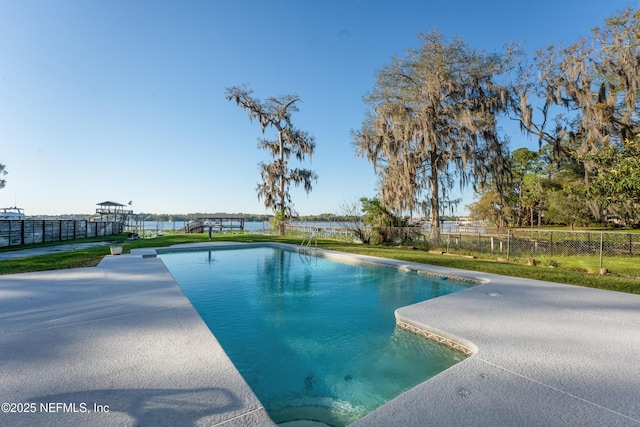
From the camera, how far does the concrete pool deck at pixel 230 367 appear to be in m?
1.71

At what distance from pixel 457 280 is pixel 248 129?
55.1 feet

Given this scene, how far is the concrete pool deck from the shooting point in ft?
5.60

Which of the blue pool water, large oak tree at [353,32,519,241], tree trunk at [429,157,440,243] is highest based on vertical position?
large oak tree at [353,32,519,241]

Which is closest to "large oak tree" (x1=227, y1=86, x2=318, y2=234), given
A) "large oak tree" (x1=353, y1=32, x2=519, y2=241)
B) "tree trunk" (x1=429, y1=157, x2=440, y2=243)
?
"large oak tree" (x1=353, y1=32, x2=519, y2=241)

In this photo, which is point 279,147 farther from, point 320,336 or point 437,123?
A: point 320,336

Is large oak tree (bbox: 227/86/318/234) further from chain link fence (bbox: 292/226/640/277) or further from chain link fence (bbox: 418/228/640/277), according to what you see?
chain link fence (bbox: 418/228/640/277)

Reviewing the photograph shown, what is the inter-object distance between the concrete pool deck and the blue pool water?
428mm

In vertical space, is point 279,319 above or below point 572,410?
below

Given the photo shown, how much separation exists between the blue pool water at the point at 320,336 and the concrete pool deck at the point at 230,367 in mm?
428

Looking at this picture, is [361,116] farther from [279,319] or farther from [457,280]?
[279,319]

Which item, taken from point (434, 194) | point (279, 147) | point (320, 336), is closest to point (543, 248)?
point (434, 194)

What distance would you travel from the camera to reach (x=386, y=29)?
39.7 feet

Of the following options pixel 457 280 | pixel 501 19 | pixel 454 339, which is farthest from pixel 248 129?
pixel 454 339

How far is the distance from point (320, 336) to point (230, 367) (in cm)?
160
